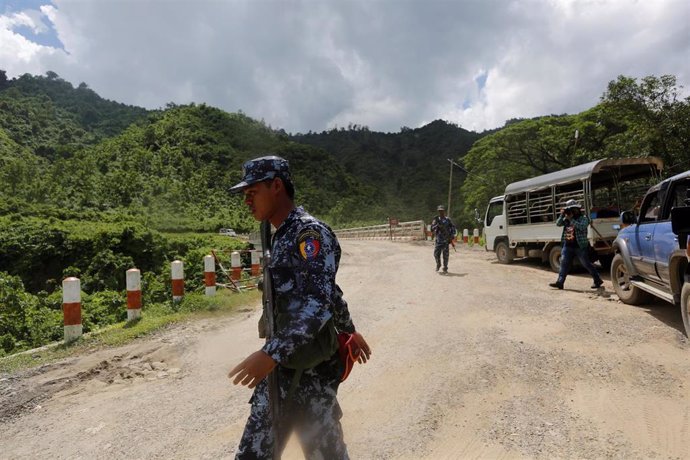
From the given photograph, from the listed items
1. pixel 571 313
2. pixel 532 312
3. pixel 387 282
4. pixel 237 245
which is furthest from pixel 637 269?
pixel 237 245

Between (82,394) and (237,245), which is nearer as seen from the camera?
(82,394)

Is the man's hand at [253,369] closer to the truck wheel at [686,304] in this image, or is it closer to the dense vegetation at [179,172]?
the truck wheel at [686,304]

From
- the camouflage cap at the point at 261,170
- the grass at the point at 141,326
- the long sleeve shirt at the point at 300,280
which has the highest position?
the camouflage cap at the point at 261,170

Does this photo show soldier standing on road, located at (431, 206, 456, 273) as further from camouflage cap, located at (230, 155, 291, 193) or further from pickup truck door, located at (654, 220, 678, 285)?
camouflage cap, located at (230, 155, 291, 193)

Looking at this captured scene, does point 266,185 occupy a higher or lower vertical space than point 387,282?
higher

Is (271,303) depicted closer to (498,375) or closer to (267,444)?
(267,444)

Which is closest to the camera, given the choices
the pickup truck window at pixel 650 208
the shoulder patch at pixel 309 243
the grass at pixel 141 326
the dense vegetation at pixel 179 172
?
the shoulder patch at pixel 309 243

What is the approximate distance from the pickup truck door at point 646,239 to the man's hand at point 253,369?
6.42 m

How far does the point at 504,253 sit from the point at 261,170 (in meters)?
13.2

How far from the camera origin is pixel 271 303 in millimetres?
1784

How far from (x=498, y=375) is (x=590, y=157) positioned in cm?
2210

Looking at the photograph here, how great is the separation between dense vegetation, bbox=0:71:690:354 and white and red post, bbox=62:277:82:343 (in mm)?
1615

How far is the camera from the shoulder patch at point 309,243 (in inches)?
65.7

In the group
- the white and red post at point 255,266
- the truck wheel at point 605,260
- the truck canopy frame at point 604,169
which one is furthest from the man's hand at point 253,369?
the truck wheel at point 605,260
